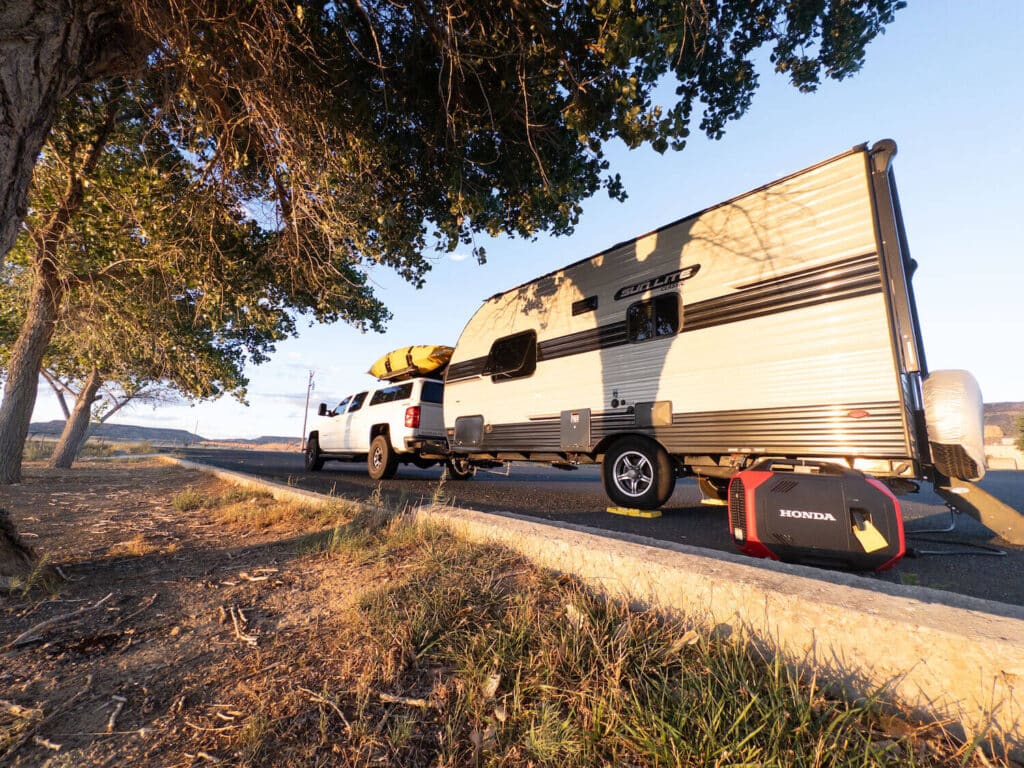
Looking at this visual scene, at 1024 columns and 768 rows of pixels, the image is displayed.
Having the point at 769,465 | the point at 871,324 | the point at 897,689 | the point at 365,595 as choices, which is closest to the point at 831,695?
the point at 897,689

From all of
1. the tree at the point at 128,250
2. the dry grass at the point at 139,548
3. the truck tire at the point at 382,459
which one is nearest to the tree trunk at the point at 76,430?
the tree at the point at 128,250

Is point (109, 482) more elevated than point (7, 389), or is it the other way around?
point (7, 389)

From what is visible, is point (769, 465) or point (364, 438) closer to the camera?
point (769, 465)

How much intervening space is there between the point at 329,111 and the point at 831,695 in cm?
627

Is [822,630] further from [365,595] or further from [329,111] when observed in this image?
[329,111]

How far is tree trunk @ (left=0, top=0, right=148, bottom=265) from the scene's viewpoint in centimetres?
294

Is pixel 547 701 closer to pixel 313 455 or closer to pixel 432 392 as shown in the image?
pixel 432 392

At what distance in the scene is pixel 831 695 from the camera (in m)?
1.57

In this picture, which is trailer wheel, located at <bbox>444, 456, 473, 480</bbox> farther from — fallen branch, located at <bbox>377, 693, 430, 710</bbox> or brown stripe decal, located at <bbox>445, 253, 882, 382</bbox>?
fallen branch, located at <bbox>377, 693, 430, 710</bbox>

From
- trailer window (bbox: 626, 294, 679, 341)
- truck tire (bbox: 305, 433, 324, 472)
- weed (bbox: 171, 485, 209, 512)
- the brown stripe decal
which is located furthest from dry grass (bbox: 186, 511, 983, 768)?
truck tire (bbox: 305, 433, 324, 472)

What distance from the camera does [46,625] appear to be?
7.01ft

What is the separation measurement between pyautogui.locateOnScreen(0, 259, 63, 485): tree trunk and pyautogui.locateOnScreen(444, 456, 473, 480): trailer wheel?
7.92 meters

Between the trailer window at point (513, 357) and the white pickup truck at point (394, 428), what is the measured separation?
2156mm

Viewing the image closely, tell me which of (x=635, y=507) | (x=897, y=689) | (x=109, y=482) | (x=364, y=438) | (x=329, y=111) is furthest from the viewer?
(x=364, y=438)
